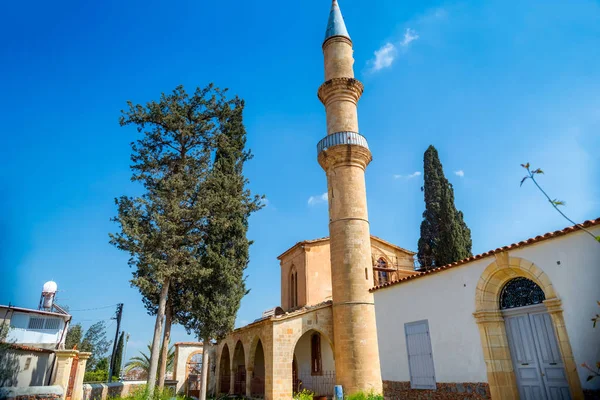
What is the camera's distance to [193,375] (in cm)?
2750

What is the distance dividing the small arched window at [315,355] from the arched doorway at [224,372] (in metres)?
7.07

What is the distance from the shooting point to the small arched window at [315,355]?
1984 centimetres

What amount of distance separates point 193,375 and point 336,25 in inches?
972

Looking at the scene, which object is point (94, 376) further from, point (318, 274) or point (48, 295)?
point (318, 274)

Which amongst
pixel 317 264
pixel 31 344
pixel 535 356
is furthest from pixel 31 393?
pixel 317 264

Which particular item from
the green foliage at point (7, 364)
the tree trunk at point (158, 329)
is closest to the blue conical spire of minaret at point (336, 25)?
the tree trunk at point (158, 329)

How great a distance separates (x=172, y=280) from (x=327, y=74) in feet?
41.4

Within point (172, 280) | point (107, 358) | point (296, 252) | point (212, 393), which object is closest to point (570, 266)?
point (172, 280)

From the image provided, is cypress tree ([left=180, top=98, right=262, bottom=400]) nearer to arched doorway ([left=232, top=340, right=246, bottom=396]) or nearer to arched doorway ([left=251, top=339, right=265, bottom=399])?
arched doorway ([left=251, top=339, right=265, bottom=399])

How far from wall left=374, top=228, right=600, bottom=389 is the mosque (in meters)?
0.02

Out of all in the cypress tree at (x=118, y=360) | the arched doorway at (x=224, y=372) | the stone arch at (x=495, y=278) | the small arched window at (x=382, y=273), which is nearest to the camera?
the stone arch at (x=495, y=278)

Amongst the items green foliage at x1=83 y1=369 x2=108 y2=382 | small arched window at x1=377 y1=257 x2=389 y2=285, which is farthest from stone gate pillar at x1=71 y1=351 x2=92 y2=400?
small arched window at x1=377 y1=257 x2=389 y2=285

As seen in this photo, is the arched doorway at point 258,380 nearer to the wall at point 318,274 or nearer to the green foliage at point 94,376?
the wall at point 318,274

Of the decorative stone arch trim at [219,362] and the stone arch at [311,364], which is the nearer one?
the stone arch at [311,364]
